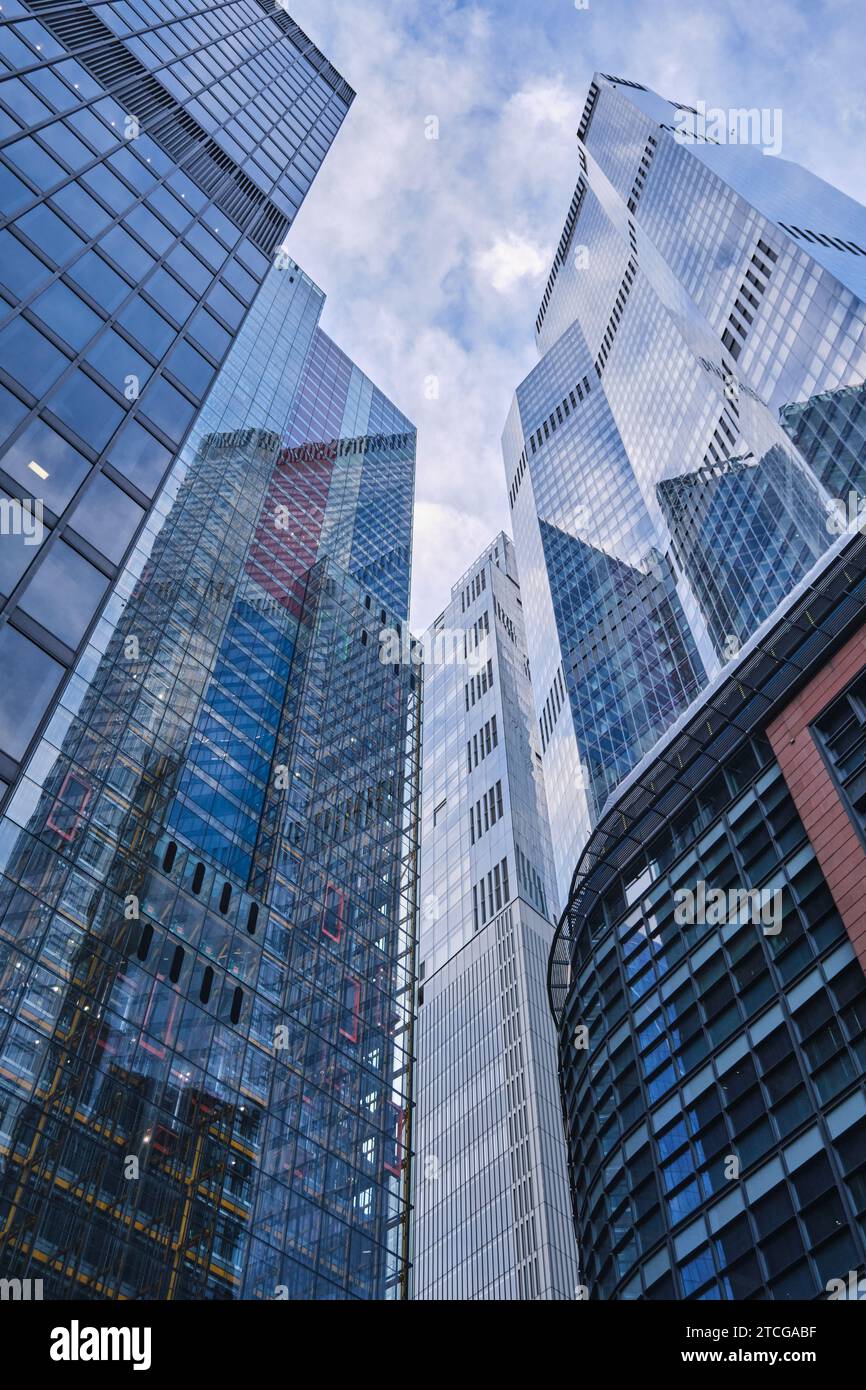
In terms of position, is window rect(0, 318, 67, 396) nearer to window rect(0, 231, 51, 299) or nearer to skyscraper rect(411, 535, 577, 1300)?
window rect(0, 231, 51, 299)

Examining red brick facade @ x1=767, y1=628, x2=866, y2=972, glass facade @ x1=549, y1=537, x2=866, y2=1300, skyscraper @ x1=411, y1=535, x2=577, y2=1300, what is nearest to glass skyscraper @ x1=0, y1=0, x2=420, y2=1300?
Result: glass facade @ x1=549, y1=537, x2=866, y2=1300

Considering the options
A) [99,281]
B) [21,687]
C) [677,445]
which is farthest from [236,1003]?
[677,445]

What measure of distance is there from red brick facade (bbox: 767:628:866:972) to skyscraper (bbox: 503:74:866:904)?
23947 mm

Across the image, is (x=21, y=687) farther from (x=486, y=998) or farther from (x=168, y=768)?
(x=486, y=998)

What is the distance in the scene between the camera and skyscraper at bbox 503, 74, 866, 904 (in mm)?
70688

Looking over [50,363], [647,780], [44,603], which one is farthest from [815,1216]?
[50,363]

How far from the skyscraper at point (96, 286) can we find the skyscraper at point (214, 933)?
6.95 feet

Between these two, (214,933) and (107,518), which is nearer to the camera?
(107,518)

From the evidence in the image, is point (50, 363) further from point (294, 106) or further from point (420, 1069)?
point (420, 1069)

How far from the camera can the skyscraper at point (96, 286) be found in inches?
819

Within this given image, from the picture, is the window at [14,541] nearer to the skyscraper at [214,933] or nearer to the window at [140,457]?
the skyscraper at [214,933]

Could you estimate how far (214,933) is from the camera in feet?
106

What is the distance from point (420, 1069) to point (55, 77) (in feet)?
221

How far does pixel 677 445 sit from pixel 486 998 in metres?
50.5
